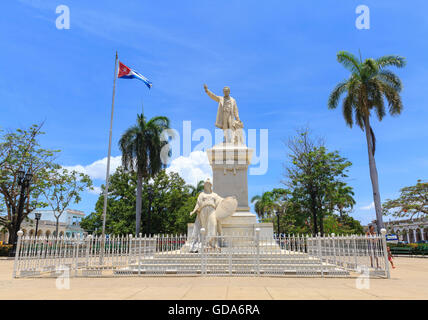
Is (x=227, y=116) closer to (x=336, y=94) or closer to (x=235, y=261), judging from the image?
(x=235, y=261)

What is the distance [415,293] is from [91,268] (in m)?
10.1

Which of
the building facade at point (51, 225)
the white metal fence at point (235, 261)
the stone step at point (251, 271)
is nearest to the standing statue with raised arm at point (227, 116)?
the white metal fence at point (235, 261)

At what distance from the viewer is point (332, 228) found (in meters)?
29.6

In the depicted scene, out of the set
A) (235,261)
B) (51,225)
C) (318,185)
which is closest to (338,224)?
(318,185)

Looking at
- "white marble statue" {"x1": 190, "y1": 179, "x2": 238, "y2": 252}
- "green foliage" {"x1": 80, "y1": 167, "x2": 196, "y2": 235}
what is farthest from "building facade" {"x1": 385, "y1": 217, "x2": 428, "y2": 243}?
"white marble statue" {"x1": 190, "y1": 179, "x2": 238, "y2": 252}

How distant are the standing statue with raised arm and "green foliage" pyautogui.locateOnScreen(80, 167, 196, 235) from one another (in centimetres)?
1848

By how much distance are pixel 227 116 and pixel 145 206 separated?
21.2 m

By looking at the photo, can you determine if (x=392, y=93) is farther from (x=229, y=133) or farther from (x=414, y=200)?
(x=414, y=200)

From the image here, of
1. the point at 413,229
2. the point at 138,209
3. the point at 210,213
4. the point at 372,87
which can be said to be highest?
the point at 372,87

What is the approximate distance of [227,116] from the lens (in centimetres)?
1527

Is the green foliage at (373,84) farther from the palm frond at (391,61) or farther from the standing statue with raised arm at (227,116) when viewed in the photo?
the standing statue with raised arm at (227,116)

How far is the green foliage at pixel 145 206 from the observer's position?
3216 centimetres

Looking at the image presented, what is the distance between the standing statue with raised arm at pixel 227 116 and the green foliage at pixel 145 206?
18477 millimetres
